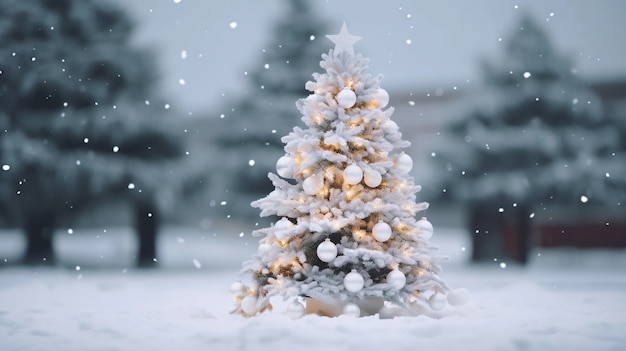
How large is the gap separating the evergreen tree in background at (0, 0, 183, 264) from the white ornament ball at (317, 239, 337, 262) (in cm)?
823

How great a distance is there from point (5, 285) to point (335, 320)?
7.84 metres

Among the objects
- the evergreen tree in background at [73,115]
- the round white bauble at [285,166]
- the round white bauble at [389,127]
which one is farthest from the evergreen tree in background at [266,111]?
the round white bauble at [389,127]

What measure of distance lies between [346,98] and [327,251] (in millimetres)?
1502

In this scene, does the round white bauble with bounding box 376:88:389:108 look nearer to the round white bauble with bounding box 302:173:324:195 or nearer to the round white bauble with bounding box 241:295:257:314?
the round white bauble with bounding box 302:173:324:195

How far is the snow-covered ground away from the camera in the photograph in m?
6.07

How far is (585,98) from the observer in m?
14.6

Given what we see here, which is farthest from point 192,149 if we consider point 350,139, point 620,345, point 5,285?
point 620,345

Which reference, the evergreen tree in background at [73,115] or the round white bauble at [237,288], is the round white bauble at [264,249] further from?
the evergreen tree in background at [73,115]

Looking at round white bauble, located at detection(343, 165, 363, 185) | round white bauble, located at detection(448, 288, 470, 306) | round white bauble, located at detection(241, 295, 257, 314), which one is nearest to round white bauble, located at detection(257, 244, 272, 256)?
round white bauble, located at detection(241, 295, 257, 314)

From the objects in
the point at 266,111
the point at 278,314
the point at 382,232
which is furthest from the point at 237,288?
the point at 266,111

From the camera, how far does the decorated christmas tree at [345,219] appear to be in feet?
22.9

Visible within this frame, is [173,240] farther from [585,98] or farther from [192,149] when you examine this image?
[585,98]

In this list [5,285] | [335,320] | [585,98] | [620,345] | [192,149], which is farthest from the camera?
[192,149]

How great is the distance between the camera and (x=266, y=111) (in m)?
15.2
